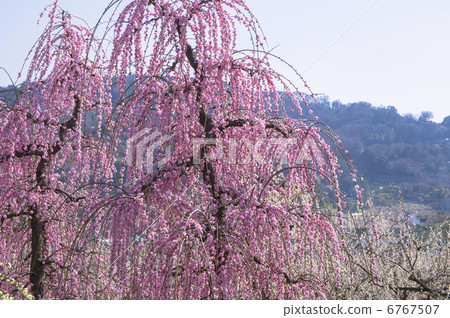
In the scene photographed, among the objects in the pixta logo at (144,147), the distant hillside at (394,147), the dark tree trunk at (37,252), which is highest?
the distant hillside at (394,147)

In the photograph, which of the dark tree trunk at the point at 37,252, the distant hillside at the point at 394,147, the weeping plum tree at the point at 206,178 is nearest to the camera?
the weeping plum tree at the point at 206,178

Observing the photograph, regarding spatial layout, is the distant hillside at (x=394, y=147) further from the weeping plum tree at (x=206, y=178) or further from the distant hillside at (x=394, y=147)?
the weeping plum tree at (x=206, y=178)

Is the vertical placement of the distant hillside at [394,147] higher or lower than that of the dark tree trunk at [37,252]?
higher

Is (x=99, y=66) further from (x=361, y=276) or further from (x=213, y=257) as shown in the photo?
(x=361, y=276)

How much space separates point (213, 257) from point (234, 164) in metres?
0.78

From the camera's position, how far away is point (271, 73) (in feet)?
11.8

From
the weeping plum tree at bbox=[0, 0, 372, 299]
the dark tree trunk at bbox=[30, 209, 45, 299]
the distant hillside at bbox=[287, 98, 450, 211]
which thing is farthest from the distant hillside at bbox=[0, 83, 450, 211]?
the weeping plum tree at bbox=[0, 0, 372, 299]

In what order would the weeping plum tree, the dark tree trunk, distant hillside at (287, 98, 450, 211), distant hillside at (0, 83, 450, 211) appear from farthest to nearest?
distant hillside at (287, 98, 450, 211)
distant hillside at (0, 83, 450, 211)
the dark tree trunk
the weeping plum tree

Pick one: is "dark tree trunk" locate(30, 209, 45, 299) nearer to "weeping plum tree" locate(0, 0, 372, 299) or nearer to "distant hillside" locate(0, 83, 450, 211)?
"weeping plum tree" locate(0, 0, 372, 299)

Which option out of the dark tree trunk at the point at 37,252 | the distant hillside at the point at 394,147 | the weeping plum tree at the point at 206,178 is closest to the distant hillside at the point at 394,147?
the distant hillside at the point at 394,147

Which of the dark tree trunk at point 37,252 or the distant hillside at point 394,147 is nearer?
the dark tree trunk at point 37,252

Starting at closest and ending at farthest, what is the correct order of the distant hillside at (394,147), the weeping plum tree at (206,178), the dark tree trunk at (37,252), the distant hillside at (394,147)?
1. the weeping plum tree at (206,178)
2. the dark tree trunk at (37,252)
3. the distant hillside at (394,147)
4. the distant hillside at (394,147)

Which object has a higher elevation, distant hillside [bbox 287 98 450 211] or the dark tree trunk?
distant hillside [bbox 287 98 450 211]
